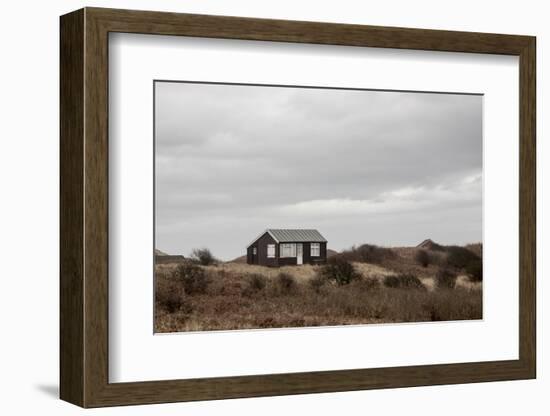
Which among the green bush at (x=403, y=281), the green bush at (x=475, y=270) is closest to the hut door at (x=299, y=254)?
the green bush at (x=403, y=281)

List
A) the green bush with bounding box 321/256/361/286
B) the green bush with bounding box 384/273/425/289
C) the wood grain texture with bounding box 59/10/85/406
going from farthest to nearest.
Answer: the green bush with bounding box 384/273/425/289 < the green bush with bounding box 321/256/361/286 < the wood grain texture with bounding box 59/10/85/406

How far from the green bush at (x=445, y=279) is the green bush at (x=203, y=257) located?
130 cm

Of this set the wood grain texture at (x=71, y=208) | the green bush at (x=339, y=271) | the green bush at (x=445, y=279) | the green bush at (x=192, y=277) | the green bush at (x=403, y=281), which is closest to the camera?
the wood grain texture at (x=71, y=208)

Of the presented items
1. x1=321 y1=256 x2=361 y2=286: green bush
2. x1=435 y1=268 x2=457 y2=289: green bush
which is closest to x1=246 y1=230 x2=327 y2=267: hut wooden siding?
x1=321 y1=256 x2=361 y2=286: green bush

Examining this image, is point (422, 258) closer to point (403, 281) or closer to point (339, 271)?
point (403, 281)

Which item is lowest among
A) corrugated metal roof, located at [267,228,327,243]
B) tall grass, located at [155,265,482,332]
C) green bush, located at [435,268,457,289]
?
tall grass, located at [155,265,482,332]

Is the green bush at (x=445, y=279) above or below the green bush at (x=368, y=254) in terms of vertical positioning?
below

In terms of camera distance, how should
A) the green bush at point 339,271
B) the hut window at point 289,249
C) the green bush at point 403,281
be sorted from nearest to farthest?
the hut window at point 289,249
the green bush at point 339,271
the green bush at point 403,281

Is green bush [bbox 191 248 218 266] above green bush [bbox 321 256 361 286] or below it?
above

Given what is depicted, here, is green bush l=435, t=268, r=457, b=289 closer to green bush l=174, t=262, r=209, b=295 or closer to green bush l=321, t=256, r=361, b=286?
green bush l=321, t=256, r=361, b=286

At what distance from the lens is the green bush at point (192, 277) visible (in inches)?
232

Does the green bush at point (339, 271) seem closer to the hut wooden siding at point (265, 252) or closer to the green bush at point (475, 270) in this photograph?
the hut wooden siding at point (265, 252)

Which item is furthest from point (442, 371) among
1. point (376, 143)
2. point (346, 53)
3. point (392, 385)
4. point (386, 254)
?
point (346, 53)

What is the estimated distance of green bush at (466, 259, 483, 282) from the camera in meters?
6.50
